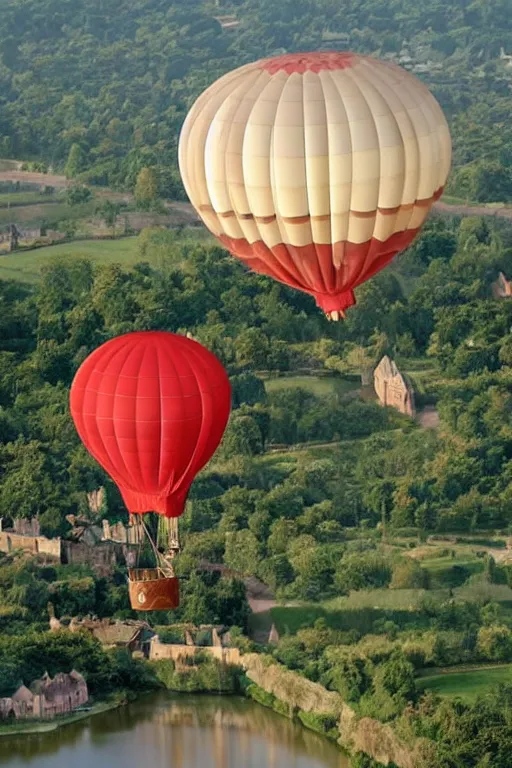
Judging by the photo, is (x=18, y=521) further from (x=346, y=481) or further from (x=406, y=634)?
(x=406, y=634)

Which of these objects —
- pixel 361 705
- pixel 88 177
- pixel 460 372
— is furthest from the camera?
pixel 88 177

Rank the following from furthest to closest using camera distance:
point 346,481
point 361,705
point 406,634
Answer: point 346,481 → point 406,634 → point 361,705

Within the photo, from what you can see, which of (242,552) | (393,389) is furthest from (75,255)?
(242,552)

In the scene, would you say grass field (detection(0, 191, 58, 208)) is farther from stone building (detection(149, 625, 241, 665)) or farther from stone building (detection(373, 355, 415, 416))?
stone building (detection(149, 625, 241, 665))

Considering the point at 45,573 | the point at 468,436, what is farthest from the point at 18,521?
the point at 468,436

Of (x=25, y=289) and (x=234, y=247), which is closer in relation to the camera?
(x=234, y=247)

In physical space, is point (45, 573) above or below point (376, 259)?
below

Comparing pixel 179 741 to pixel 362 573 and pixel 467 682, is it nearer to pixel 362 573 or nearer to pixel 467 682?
pixel 467 682

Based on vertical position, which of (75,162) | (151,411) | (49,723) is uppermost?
(151,411)
